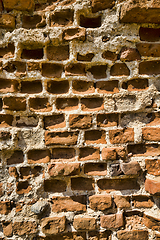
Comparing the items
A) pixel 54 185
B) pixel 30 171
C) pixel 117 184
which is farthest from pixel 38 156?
pixel 117 184

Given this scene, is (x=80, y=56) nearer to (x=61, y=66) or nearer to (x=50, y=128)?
(x=61, y=66)

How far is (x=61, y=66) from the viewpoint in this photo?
3.72ft

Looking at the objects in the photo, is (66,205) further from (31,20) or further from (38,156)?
(31,20)

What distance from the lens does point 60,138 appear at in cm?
112

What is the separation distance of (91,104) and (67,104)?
0.15 metres

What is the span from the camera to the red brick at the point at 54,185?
44.9 inches

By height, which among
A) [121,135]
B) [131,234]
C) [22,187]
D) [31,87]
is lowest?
[131,234]

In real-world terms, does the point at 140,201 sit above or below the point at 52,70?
below

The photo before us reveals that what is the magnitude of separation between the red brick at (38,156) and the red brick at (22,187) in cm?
15

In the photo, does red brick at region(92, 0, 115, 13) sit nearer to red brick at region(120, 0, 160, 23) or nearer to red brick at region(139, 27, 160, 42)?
red brick at region(120, 0, 160, 23)

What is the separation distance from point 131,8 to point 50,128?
2.84ft

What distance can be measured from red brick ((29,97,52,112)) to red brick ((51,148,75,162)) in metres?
0.26

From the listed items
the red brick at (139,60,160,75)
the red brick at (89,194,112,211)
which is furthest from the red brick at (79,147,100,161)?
the red brick at (139,60,160,75)

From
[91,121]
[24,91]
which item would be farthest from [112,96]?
[24,91]
